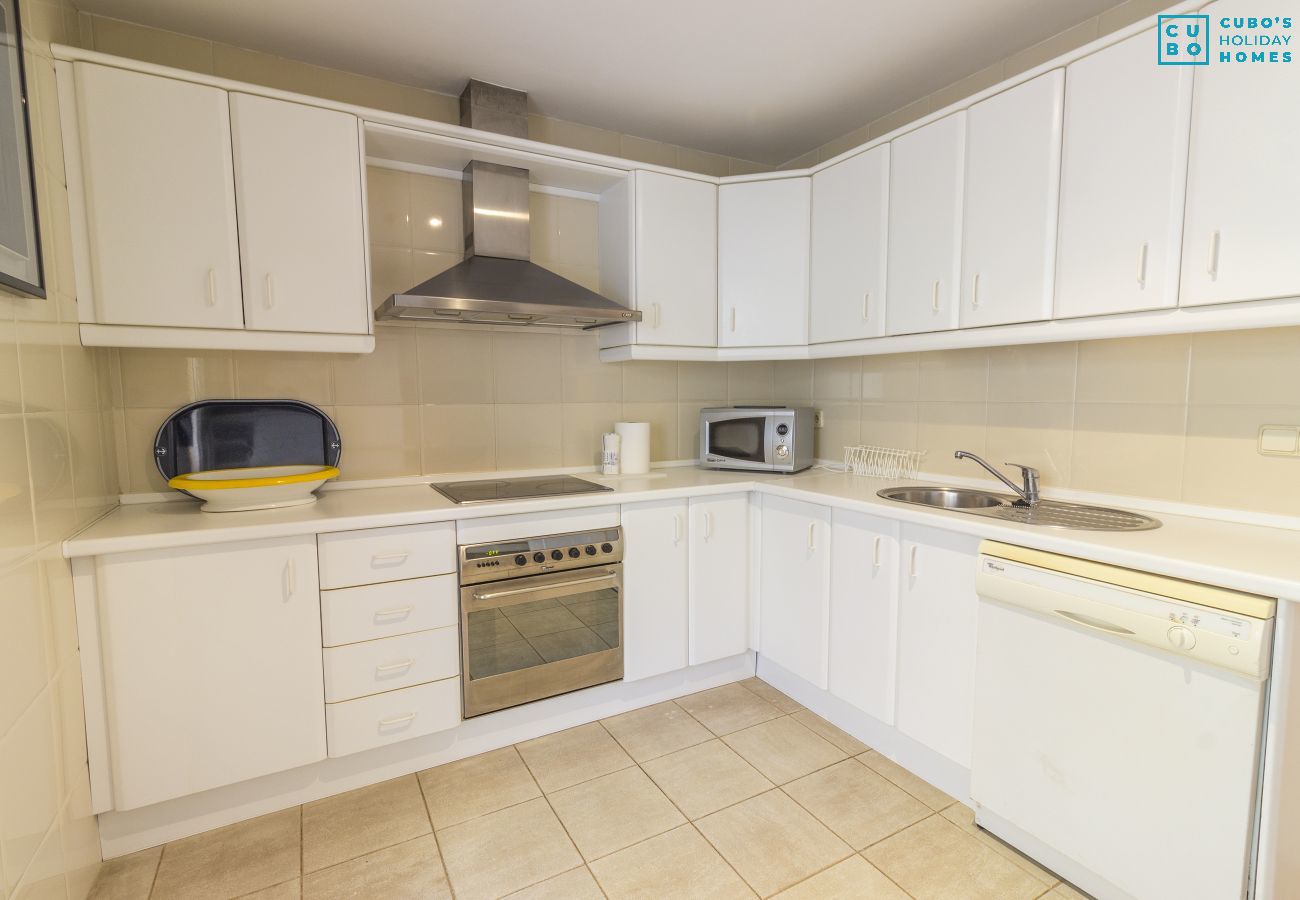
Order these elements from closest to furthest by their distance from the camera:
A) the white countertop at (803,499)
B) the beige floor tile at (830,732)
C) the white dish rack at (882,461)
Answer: the white countertop at (803,499)
the beige floor tile at (830,732)
the white dish rack at (882,461)

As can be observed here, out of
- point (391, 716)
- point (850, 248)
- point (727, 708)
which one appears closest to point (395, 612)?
point (391, 716)

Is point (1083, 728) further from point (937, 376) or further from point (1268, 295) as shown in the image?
point (937, 376)

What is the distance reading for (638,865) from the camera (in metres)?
1.64

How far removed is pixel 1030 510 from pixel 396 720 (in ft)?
7.00

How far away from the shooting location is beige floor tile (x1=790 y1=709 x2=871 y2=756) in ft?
7.12

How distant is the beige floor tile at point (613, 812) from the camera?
1.74m

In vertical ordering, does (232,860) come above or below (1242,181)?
below

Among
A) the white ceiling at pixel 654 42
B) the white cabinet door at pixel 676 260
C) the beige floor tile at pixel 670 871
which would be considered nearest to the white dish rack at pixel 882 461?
the white cabinet door at pixel 676 260

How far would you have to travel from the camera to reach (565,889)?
5.12 ft

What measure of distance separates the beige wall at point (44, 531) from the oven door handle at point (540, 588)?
1023mm

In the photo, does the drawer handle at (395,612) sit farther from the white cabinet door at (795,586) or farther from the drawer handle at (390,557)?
the white cabinet door at (795,586)

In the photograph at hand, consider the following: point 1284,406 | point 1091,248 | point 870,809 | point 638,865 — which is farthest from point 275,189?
point 1284,406

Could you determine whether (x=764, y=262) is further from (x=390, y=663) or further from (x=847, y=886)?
(x=847, y=886)

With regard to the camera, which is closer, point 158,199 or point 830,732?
point 158,199
